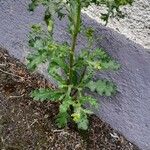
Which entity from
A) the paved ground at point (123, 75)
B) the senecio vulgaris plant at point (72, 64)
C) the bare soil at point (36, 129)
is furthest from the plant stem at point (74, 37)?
the bare soil at point (36, 129)

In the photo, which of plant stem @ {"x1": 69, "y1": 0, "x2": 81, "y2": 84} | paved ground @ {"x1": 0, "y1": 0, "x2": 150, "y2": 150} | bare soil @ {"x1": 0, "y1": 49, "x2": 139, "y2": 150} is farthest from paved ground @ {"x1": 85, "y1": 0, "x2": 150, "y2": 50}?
bare soil @ {"x1": 0, "y1": 49, "x2": 139, "y2": 150}

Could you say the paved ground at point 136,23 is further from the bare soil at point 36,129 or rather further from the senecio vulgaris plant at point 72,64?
the bare soil at point 36,129

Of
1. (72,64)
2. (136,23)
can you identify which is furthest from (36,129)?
(136,23)

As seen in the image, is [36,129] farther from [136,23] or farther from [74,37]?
[136,23]

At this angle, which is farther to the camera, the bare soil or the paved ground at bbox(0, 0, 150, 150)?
the bare soil

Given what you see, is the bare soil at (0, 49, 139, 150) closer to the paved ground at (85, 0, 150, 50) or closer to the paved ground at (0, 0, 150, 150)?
the paved ground at (0, 0, 150, 150)

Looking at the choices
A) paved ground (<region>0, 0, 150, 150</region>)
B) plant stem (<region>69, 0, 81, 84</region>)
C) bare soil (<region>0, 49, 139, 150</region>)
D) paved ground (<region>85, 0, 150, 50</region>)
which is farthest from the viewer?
bare soil (<region>0, 49, 139, 150</region>)

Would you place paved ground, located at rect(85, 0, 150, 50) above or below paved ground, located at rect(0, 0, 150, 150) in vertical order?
above
